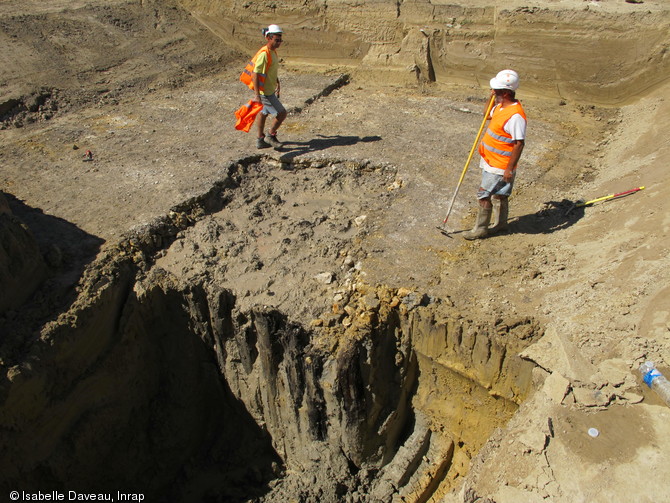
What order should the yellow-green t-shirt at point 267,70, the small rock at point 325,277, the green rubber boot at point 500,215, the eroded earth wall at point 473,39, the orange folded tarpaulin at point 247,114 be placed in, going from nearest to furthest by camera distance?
the small rock at point 325,277, the green rubber boot at point 500,215, the yellow-green t-shirt at point 267,70, the orange folded tarpaulin at point 247,114, the eroded earth wall at point 473,39

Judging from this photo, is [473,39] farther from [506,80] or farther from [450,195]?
[506,80]

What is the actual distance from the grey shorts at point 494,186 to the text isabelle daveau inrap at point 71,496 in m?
4.43

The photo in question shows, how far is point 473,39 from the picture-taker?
904cm

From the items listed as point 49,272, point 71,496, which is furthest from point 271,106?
point 71,496

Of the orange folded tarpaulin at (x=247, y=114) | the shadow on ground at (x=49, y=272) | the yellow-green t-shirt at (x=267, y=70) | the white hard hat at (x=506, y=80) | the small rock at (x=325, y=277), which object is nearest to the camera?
the shadow on ground at (x=49, y=272)

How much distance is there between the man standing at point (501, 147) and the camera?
4523 mm

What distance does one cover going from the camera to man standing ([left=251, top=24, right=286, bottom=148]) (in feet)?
20.8

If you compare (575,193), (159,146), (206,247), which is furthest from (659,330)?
(159,146)

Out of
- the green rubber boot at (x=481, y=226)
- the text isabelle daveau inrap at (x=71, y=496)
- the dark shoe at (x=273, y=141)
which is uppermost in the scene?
the dark shoe at (x=273, y=141)

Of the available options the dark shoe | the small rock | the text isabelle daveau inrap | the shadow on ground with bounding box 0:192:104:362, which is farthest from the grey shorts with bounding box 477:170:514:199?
the text isabelle daveau inrap

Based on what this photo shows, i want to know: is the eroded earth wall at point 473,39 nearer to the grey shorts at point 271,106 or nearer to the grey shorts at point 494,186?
the grey shorts at point 271,106

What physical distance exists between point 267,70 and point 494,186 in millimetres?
3152

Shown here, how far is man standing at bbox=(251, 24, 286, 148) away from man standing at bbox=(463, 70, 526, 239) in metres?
2.83

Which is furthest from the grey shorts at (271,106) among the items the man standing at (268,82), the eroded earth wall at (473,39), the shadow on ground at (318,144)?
the eroded earth wall at (473,39)
